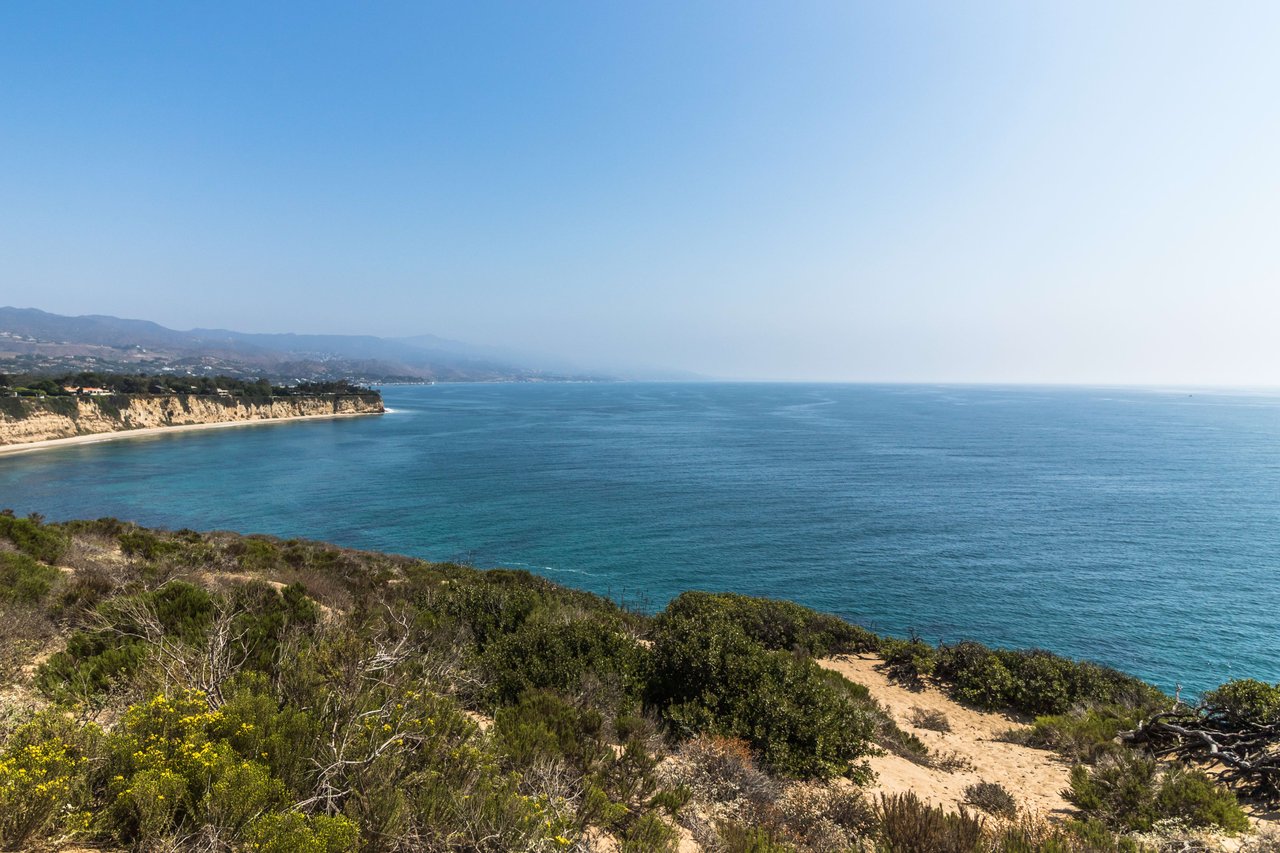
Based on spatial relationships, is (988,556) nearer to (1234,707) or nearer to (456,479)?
(1234,707)

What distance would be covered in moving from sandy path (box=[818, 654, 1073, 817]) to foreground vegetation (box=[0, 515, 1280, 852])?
51cm

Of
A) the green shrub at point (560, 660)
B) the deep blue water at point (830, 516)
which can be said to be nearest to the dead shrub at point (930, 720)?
the green shrub at point (560, 660)

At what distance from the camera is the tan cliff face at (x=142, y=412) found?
73812mm

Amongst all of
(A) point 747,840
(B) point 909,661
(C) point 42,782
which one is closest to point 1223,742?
(B) point 909,661

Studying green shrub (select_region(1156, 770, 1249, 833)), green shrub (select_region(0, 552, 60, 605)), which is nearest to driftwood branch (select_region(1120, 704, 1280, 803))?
green shrub (select_region(1156, 770, 1249, 833))

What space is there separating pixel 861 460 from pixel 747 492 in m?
24.7

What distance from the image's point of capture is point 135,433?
279 feet

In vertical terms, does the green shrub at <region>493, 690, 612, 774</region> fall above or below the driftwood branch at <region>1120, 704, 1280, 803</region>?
above

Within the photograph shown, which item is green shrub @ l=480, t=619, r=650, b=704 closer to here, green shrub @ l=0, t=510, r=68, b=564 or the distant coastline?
green shrub @ l=0, t=510, r=68, b=564

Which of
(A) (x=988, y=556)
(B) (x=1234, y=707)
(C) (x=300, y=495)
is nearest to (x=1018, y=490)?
(A) (x=988, y=556)

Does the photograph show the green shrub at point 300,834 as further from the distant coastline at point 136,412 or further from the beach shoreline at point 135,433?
the distant coastline at point 136,412

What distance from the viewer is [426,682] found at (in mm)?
6391

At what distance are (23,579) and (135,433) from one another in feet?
333

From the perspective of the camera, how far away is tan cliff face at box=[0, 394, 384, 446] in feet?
242
